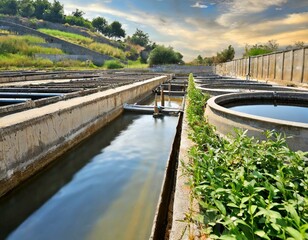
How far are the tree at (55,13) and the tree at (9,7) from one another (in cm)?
999

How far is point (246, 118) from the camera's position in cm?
464

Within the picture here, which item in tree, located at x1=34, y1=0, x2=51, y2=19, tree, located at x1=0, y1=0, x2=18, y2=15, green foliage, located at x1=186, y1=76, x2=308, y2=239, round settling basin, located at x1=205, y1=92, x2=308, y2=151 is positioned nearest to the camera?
green foliage, located at x1=186, y1=76, x2=308, y2=239

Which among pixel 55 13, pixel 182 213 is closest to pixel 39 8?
Result: pixel 55 13

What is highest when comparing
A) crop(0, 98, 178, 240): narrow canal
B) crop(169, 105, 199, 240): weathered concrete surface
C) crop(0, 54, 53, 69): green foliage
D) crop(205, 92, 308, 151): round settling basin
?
crop(0, 54, 53, 69): green foliage

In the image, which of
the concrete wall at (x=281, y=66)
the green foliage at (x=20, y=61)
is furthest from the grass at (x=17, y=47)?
the concrete wall at (x=281, y=66)

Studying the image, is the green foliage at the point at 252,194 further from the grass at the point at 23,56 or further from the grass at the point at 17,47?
the grass at the point at 17,47

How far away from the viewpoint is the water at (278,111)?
6.42m

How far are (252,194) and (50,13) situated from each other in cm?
9759

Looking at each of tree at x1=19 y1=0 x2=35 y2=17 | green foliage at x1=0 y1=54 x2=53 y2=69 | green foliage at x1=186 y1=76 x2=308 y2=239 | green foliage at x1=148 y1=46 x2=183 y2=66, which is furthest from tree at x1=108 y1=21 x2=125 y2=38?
green foliage at x1=186 y1=76 x2=308 y2=239

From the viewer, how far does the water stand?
642cm

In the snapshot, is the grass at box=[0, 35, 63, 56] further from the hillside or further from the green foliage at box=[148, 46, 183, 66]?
the green foliage at box=[148, 46, 183, 66]

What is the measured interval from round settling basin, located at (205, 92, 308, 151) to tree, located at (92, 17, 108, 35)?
97521 mm

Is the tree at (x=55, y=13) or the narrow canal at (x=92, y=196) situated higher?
the tree at (x=55, y=13)

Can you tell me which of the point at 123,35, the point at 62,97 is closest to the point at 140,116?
the point at 62,97
